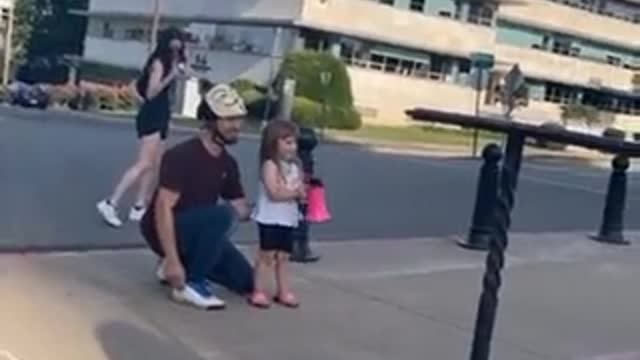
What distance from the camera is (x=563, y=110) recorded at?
233 ft

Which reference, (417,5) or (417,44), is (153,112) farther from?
(417,5)

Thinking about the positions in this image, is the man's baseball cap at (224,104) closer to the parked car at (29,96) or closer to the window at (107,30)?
the parked car at (29,96)

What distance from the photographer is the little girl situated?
7.55m

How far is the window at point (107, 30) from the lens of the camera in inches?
2820

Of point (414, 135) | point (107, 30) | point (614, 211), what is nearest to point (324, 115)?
point (414, 135)

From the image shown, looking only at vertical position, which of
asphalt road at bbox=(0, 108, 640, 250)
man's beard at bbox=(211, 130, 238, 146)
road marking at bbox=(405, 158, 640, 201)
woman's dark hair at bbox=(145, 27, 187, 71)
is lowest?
road marking at bbox=(405, 158, 640, 201)

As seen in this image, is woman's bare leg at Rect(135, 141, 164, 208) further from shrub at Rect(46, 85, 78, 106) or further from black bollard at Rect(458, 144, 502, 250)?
shrub at Rect(46, 85, 78, 106)

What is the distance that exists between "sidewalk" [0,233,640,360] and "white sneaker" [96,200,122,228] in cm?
128

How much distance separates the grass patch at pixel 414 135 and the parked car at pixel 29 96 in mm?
10952

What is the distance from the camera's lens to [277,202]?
7594 millimetres

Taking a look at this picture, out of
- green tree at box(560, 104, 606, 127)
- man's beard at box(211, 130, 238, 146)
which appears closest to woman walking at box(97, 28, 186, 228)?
man's beard at box(211, 130, 238, 146)

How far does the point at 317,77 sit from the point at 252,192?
3188 cm

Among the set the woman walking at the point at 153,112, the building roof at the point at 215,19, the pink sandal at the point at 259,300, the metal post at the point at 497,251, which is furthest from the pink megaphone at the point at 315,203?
the building roof at the point at 215,19

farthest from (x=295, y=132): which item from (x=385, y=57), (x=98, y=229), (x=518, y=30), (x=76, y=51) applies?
(x=76, y=51)
